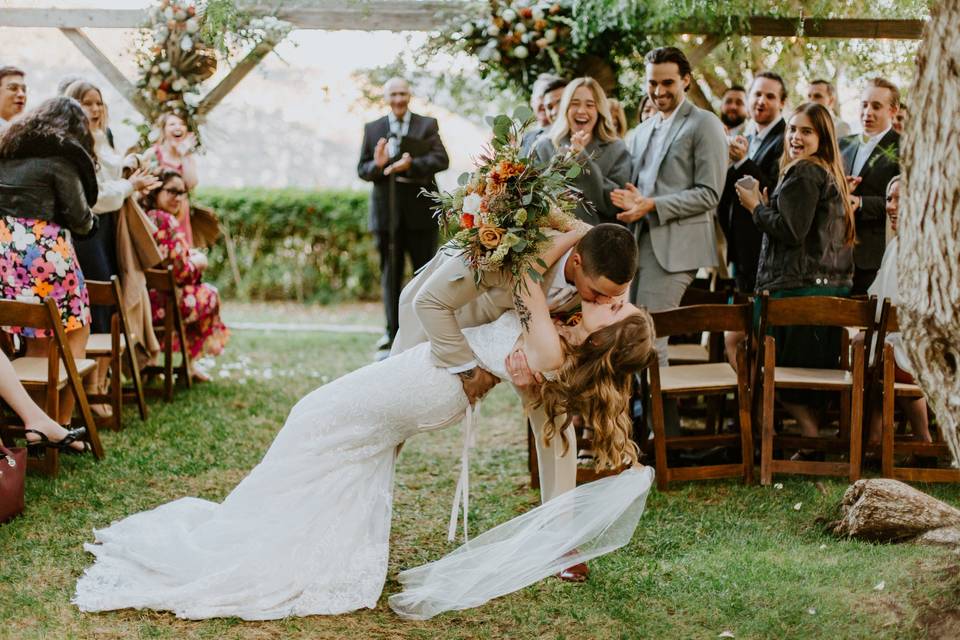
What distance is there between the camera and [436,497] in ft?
18.1

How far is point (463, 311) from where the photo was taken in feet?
13.6

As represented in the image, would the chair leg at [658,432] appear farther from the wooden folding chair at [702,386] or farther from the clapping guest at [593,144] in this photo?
the clapping guest at [593,144]

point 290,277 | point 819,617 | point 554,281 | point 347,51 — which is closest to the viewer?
point 819,617

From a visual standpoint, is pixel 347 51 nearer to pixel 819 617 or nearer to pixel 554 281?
pixel 554 281

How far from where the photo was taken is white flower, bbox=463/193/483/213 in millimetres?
3731

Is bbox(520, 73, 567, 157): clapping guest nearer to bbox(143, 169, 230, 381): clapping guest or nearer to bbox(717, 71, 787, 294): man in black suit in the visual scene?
bbox(717, 71, 787, 294): man in black suit

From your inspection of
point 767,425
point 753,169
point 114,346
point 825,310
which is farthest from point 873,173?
point 114,346

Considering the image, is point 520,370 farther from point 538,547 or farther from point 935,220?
point 935,220

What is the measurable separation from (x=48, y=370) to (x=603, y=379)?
3.17 metres

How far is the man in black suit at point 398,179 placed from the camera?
9141mm

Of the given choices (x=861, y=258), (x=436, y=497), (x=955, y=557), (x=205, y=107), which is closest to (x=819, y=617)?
(x=955, y=557)

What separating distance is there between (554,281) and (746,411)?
1.99 m

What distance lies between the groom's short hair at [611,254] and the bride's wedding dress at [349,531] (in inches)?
17.2

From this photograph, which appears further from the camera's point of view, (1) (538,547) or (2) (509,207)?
(1) (538,547)
